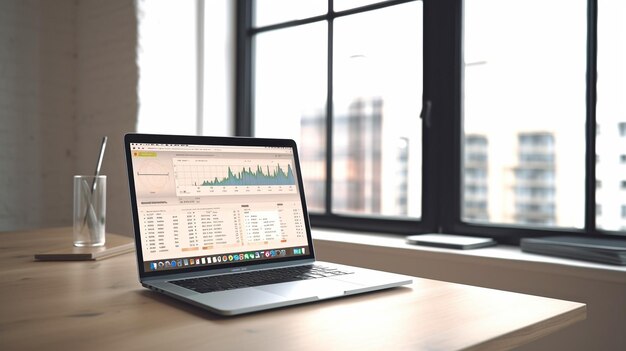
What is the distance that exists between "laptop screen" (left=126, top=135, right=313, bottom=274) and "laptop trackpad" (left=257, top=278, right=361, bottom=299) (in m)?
0.15

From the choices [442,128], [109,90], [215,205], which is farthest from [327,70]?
[215,205]

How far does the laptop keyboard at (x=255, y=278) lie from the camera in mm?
1043

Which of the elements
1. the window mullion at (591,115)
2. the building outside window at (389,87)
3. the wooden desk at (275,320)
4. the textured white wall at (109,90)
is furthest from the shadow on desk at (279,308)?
the textured white wall at (109,90)

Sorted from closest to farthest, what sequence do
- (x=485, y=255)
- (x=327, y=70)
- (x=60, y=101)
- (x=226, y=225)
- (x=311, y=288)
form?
(x=311, y=288) → (x=226, y=225) → (x=485, y=255) → (x=327, y=70) → (x=60, y=101)

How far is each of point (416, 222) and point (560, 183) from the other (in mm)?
47147

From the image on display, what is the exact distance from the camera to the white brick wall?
283cm

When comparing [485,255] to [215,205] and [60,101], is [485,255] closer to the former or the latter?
[215,205]

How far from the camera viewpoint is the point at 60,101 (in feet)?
9.97

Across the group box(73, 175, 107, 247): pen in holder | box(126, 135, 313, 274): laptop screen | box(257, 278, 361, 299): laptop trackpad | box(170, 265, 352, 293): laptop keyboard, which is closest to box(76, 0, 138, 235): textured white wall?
box(73, 175, 107, 247): pen in holder

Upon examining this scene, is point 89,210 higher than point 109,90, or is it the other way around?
point 109,90

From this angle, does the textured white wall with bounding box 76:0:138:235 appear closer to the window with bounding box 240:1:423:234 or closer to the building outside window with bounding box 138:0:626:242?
the building outside window with bounding box 138:0:626:242

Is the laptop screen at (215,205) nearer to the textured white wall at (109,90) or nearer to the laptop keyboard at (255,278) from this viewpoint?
the laptop keyboard at (255,278)

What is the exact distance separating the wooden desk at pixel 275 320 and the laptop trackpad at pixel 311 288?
2cm

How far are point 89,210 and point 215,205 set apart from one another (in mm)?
501
